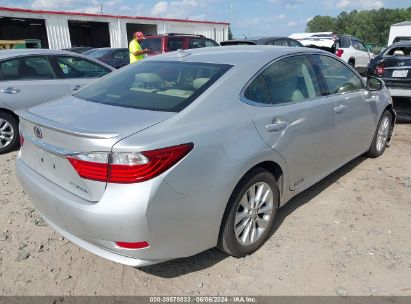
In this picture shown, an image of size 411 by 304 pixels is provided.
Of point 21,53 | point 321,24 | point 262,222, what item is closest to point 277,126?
point 262,222

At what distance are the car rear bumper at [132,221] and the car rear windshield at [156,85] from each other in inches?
25.0

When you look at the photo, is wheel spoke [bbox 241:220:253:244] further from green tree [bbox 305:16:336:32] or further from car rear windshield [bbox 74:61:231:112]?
green tree [bbox 305:16:336:32]

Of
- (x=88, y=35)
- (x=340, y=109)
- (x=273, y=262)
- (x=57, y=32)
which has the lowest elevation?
(x=273, y=262)

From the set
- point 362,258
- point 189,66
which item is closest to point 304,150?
point 362,258

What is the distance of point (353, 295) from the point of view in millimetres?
2609

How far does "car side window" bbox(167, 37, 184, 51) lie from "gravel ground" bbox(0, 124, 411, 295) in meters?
8.94

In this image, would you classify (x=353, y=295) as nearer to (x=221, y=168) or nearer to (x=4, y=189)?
(x=221, y=168)

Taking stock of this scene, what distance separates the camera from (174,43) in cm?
1222

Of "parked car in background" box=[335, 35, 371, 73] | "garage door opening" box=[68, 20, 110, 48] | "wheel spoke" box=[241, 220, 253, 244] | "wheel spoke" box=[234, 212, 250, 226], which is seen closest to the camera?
"wheel spoke" box=[234, 212, 250, 226]

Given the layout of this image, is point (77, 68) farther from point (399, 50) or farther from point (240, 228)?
point (399, 50)

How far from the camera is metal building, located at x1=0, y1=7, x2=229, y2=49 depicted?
83.5ft

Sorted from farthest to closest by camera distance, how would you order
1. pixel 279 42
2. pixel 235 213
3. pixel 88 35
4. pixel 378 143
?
1. pixel 88 35
2. pixel 279 42
3. pixel 378 143
4. pixel 235 213

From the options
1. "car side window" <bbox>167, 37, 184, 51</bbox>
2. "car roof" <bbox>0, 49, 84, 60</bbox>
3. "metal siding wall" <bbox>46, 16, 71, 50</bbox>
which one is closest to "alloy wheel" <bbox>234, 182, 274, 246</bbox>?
"car roof" <bbox>0, 49, 84, 60</bbox>

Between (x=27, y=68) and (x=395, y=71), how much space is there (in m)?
6.45
